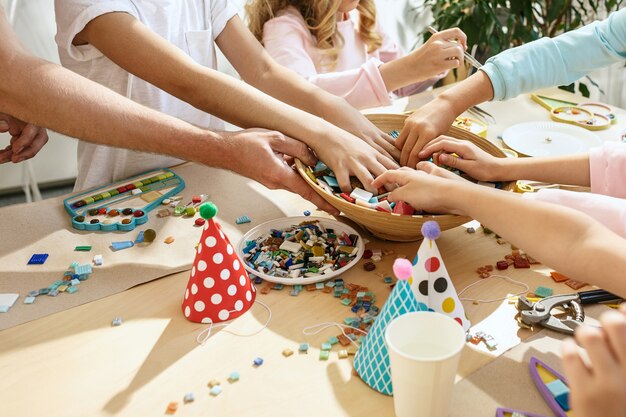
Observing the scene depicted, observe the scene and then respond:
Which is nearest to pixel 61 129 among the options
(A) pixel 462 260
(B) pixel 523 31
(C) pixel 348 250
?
(C) pixel 348 250

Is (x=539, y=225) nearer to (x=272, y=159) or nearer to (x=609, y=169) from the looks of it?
(x=609, y=169)

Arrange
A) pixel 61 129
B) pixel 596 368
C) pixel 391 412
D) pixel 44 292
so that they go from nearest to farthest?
pixel 596 368
pixel 391 412
pixel 44 292
pixel 61 129

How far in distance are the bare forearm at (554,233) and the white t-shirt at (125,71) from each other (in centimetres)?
78

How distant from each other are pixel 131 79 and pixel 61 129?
1.30ft

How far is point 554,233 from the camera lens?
2.69 ft

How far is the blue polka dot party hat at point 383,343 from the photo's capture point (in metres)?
0.73

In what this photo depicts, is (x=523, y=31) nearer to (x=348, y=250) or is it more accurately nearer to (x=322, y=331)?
(x=348, y=250)

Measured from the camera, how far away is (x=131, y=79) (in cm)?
145

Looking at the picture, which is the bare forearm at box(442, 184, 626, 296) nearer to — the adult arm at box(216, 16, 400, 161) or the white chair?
the adult arm at box(216, 16, 400, 161)

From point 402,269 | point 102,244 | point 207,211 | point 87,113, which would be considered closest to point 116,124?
point 87,113

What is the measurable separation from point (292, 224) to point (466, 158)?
36 centimetres

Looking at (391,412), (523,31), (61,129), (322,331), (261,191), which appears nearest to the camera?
(391,412)

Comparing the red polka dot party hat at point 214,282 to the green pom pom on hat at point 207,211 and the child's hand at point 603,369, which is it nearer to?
the green pom pom on hat at point 207,211

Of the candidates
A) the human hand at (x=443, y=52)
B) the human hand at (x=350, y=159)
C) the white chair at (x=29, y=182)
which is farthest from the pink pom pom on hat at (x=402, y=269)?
the white chair at (x=29, y=182)
